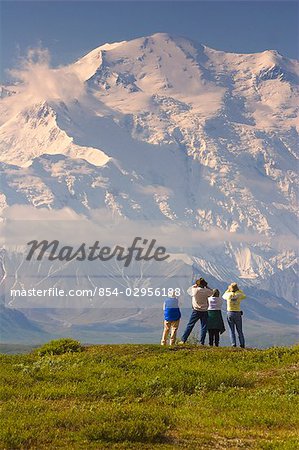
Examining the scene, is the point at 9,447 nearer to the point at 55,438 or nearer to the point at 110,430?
the point at 55,438

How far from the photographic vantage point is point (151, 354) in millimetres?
34094

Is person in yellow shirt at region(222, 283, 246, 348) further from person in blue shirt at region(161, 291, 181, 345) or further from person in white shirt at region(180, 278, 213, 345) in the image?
person in blue shirt at region(161, 291, 181, 345)

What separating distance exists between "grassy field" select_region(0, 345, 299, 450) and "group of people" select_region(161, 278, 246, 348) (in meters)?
3.89

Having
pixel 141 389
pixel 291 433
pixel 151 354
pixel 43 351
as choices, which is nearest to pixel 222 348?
pixel 151 354

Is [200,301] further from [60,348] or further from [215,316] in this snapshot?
[60,348]

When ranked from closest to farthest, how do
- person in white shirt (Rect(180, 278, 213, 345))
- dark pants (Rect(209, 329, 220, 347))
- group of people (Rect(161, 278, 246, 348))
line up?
group of people (Rect(161, 278, 246, 348)) → person in white shirt (Rect(180, 278, 213, 345)) → dark pants (Rect(209, 329, 220, 347))

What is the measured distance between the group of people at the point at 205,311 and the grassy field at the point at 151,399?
12.7ft

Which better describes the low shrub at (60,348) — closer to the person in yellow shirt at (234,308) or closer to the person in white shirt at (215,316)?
the person in white shirt at (215,316)

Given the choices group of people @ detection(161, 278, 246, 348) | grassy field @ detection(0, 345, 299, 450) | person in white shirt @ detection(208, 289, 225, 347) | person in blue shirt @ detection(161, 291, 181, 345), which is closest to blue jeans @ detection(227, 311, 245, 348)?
group of people @ detection(161, 278, 246, 348)

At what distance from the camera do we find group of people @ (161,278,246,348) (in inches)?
1591

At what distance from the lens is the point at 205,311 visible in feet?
135

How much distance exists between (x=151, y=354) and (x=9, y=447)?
51.4 feet

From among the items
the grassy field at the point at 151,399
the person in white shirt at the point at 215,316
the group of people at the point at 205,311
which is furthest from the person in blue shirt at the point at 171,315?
the grassy field at the point at 151,399

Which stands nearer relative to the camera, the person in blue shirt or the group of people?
the person in blue shirt
